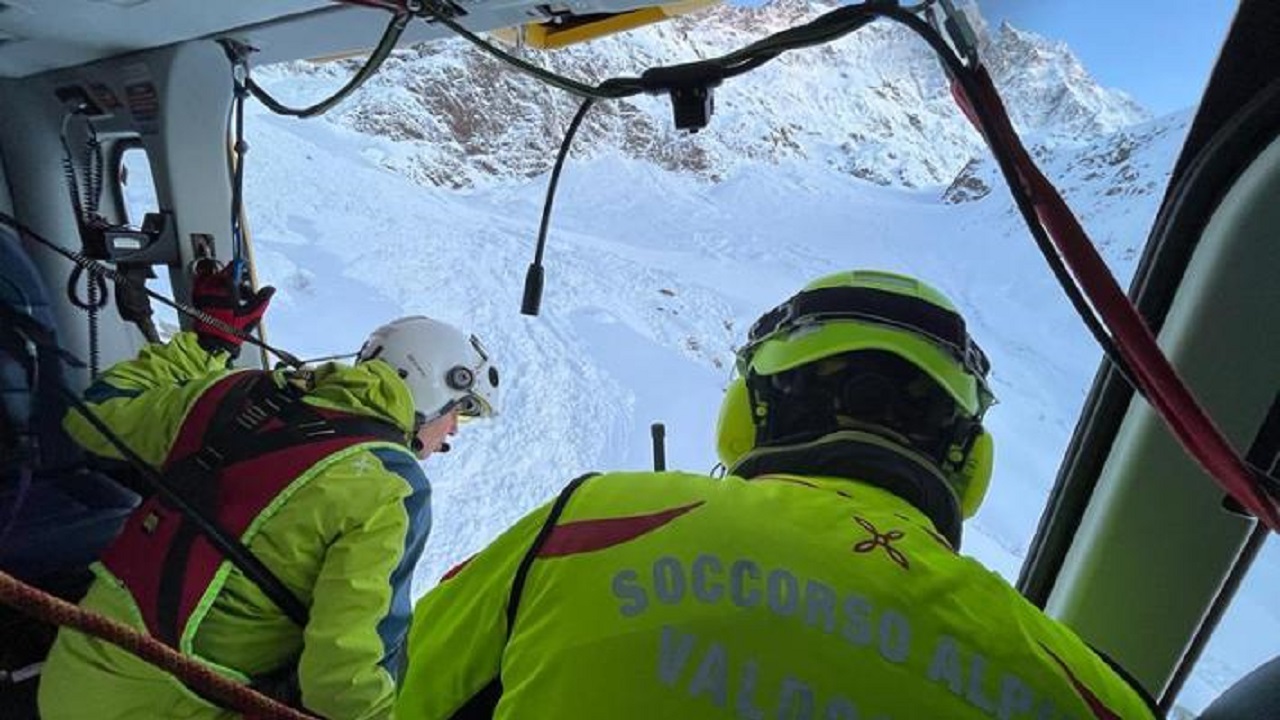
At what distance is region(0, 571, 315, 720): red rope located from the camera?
1.74 ft

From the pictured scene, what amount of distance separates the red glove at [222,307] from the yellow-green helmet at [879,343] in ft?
6.38

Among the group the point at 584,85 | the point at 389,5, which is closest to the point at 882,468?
the point at 584,85

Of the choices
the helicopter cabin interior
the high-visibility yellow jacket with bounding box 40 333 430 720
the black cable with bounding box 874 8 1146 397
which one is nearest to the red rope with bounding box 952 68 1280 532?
the black cable with bounding box 874 8 1146 397

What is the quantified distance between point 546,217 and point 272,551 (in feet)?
2.56

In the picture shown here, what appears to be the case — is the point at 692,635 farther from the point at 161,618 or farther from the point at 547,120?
the point at 547,120

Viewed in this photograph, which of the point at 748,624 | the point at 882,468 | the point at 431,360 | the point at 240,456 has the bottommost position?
the point at 240,456

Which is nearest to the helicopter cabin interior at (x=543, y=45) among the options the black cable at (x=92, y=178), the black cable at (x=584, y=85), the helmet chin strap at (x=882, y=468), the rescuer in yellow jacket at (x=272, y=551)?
the black cable at (x=92, y=178)

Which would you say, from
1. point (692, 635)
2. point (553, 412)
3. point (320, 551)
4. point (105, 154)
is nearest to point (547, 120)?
point (553, 412)

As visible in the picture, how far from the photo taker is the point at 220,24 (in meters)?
2.17

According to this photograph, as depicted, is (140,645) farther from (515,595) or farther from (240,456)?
(240,456)

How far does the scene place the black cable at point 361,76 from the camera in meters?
1.69

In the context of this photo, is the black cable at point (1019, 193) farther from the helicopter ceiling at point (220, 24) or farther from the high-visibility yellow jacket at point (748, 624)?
the helicopter ceiling at point (220, 24)

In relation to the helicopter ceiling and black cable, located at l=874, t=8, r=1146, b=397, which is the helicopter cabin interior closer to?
the helicopter ceiling

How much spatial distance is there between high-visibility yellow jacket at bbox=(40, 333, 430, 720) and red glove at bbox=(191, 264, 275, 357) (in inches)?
34.0
